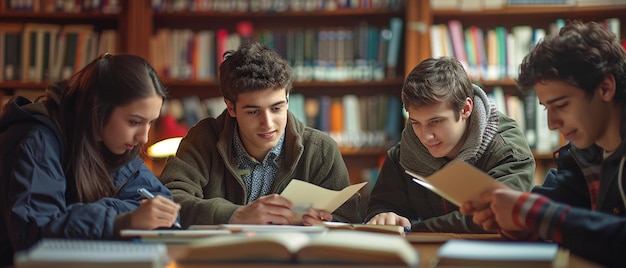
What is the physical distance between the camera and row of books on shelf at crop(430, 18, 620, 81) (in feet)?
13.2

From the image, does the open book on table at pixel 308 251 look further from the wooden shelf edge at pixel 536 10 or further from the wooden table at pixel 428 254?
the wooden shelf edge at pixel 536 10

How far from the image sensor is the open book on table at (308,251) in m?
1.32

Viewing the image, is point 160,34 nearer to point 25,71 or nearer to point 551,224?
point 25,71

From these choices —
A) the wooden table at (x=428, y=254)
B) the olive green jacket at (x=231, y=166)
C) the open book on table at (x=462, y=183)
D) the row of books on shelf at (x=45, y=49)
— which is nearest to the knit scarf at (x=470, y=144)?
the olive green jacket at (x=231, y=166)

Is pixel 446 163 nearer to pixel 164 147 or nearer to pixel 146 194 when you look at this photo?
pixel 146 194

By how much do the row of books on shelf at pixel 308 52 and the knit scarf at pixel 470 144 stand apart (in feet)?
5.39

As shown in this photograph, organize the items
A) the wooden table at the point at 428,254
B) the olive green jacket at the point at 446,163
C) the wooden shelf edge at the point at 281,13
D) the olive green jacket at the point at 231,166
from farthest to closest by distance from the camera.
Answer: the wooden shelf edge at the point at 281,13 < the olive green jacket at the point at 231,166 < the olive green jacket at the point at 446,163 < the wooden table at the point at 428,254

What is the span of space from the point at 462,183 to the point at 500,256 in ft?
1.58

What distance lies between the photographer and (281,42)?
13.8 ft

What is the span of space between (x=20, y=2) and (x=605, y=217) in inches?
137

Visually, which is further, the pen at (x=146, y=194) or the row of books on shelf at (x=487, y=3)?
the row of books on shelf at (x=487, y=3)

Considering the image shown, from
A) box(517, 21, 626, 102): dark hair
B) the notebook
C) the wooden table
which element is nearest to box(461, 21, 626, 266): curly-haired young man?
box(517, 21, 626, 102): dark hair

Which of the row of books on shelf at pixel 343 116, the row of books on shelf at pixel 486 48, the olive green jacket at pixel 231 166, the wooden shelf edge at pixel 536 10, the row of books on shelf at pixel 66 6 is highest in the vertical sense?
the wooden shelf edge at pixel 536 10

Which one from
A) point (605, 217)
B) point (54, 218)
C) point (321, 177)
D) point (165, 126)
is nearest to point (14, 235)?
point (54, 218)
